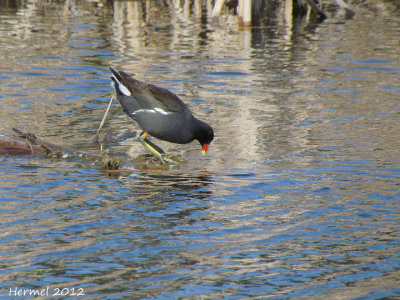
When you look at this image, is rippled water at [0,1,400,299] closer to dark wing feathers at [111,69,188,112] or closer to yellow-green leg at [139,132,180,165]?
yellow-green leg at [139,132,180,165]

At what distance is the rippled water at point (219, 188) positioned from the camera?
13.7 feet

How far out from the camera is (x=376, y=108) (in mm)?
9328

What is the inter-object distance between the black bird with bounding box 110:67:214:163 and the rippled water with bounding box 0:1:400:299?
29cm

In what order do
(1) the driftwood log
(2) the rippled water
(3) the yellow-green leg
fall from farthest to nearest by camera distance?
(3) the yellow-green leg < (1) the driftwood log < (2) the rippled water

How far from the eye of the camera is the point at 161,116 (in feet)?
22.9

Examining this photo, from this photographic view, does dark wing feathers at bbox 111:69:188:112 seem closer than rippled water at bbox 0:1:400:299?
No

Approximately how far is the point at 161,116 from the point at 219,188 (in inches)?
54.7

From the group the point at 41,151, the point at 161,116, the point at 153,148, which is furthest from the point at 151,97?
the point at 41,151

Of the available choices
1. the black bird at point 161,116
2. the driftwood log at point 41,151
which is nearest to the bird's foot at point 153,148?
the black bird at point 161,116

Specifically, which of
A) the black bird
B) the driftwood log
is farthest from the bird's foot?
the driftwood log

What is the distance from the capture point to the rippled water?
4.18 m

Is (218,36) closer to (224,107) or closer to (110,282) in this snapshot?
(224,107)

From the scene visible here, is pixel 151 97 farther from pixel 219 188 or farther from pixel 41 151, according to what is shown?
pixel 219 188

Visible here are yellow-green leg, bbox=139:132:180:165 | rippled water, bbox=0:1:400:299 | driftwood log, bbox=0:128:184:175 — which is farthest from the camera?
yellow-green leg, bbox=139:132:180:165
